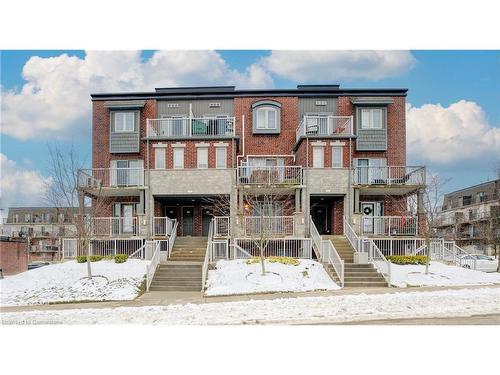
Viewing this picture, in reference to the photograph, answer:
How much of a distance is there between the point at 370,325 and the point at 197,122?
744 inches

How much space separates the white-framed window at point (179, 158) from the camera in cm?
2658

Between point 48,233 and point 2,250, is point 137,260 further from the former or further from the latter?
point 48,233

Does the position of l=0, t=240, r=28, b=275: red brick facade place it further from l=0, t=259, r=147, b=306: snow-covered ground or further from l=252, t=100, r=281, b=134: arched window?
l=252, t=100, r=281, b=134: arched window

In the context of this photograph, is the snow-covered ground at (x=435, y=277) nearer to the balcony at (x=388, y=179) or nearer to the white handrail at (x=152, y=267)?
the balcony at (x=388, y=179)

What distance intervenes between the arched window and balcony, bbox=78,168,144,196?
7528 mm

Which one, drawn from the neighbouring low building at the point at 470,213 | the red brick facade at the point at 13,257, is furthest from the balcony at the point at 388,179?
the red brick facade at the point at 13,257

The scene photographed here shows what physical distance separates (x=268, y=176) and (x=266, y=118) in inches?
199

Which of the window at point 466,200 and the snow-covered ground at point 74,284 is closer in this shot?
the snow-covered ground at point 74,284

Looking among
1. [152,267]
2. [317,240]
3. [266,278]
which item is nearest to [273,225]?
[317,240]

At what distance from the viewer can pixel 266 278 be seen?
1945 cm

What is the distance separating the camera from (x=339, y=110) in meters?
29.5

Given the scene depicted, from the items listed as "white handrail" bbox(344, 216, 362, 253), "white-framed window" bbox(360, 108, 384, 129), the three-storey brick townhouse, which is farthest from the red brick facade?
"white-framed window" bbox(360, 108, 384, 129)

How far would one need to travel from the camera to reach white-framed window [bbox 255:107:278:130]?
29422 mm

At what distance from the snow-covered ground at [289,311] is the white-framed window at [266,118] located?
15.5 metres
